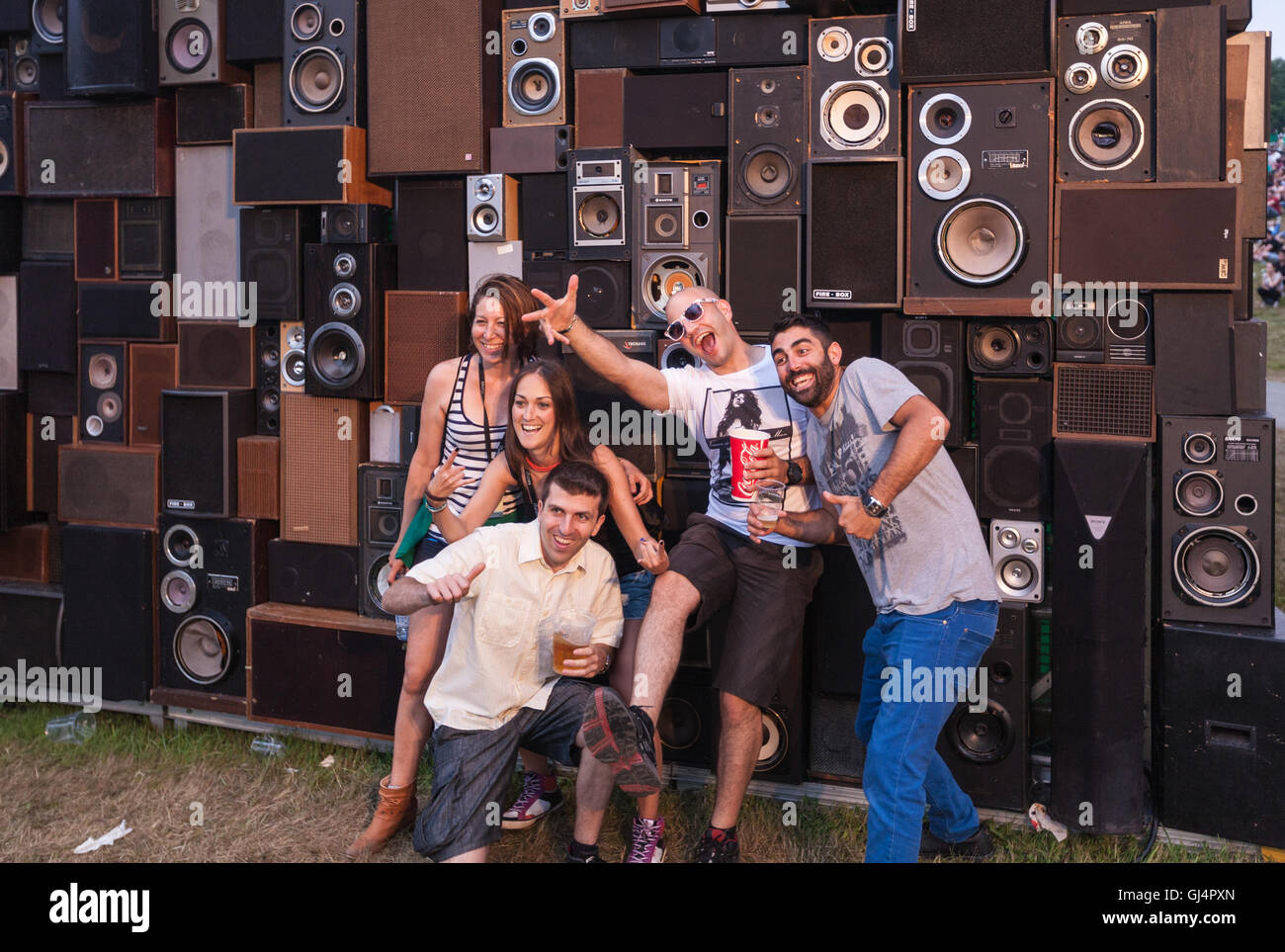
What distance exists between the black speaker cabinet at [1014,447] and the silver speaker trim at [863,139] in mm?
915

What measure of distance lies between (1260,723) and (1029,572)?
84 cm

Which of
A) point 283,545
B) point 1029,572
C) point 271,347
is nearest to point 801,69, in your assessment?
point 1029,572

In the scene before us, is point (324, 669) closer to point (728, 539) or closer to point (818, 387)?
point (728, 539)

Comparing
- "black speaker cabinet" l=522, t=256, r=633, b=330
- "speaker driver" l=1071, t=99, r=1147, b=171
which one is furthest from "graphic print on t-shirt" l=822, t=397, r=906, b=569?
"speaker driver" l=1071, t=99, r=1147, b=171

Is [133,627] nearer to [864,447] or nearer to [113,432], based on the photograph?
[113,432]

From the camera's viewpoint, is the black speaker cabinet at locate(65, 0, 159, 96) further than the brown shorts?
Yes

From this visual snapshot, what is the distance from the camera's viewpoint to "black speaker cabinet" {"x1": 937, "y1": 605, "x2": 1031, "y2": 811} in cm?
398

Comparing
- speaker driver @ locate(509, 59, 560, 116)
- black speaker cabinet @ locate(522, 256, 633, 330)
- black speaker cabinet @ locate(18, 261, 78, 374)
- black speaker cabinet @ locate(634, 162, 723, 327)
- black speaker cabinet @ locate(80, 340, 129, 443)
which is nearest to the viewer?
black speaker cabinet @ locate(634, 162, 723, 327)

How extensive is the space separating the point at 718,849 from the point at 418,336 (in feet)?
7.30

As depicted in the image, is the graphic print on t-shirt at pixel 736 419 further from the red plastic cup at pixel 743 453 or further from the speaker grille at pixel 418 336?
the speaker grille at pixel 418 336

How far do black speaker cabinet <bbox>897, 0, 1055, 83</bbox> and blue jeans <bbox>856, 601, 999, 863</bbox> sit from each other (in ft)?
6.08

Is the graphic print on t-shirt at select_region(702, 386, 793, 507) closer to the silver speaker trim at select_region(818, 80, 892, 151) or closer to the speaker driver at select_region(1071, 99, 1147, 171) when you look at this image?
the silver speaker trim at select_region(818, 80, 892, 151)

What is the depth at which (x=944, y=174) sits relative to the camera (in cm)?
397

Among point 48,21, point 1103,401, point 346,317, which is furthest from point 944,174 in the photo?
point 48,21
